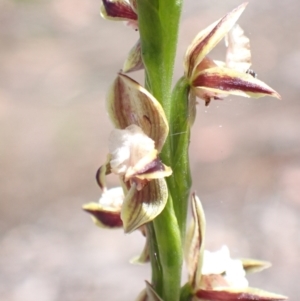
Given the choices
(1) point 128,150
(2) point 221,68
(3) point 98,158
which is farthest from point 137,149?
(3) point 98,158

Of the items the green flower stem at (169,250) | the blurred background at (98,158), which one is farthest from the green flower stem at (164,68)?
the blurred background at (98,158)

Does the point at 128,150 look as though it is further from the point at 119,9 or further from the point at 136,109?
the point at 119,9

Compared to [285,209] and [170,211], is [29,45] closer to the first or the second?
[285,209]

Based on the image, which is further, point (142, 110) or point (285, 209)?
point (285, 209)

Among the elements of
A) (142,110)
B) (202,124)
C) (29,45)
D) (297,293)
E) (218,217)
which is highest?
(142,110)

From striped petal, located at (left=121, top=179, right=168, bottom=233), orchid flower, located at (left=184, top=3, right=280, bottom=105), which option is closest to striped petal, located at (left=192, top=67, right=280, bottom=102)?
orchid flower, located at (left=184, top=3, right=280, bottom=105)

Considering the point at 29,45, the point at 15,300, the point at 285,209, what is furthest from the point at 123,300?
the point at 29,45

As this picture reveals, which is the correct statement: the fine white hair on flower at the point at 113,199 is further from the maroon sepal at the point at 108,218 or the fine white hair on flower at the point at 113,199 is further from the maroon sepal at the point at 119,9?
the maroon sepal at the point at 119,9
